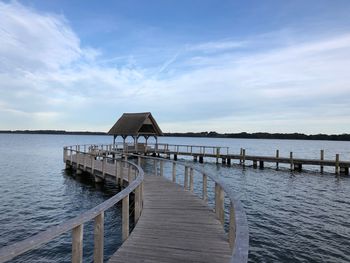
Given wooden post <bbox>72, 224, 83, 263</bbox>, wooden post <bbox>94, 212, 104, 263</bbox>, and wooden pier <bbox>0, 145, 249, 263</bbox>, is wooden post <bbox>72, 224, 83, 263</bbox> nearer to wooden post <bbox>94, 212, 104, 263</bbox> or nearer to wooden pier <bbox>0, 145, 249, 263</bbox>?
wooden pier <bbox>0, 145, 249, 263</bbox>

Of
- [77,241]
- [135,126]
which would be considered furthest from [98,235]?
[135,126]

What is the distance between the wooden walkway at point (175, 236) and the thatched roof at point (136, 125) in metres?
25.6

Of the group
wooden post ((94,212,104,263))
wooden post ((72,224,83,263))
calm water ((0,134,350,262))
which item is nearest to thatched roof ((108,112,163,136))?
calm water ((0,134,350,262))

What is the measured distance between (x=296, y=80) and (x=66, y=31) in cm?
1949

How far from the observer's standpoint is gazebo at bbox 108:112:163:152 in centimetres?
3391

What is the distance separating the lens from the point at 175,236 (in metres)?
5.54

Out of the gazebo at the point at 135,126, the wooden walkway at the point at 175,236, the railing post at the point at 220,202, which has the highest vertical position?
the gazebo at the point at 135,126

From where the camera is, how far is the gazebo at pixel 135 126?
33.9 m

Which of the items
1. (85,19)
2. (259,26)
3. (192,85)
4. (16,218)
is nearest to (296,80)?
(259,26)

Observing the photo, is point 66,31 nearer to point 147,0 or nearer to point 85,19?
point 85,19

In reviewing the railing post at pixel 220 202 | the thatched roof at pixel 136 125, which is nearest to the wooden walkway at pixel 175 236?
the railing post at pixel 220 202

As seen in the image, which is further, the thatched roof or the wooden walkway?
the thatched roof

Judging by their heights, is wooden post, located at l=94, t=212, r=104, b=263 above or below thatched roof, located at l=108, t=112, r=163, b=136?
below

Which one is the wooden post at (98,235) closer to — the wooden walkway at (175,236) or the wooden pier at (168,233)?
the wooden pier at (168,233)
